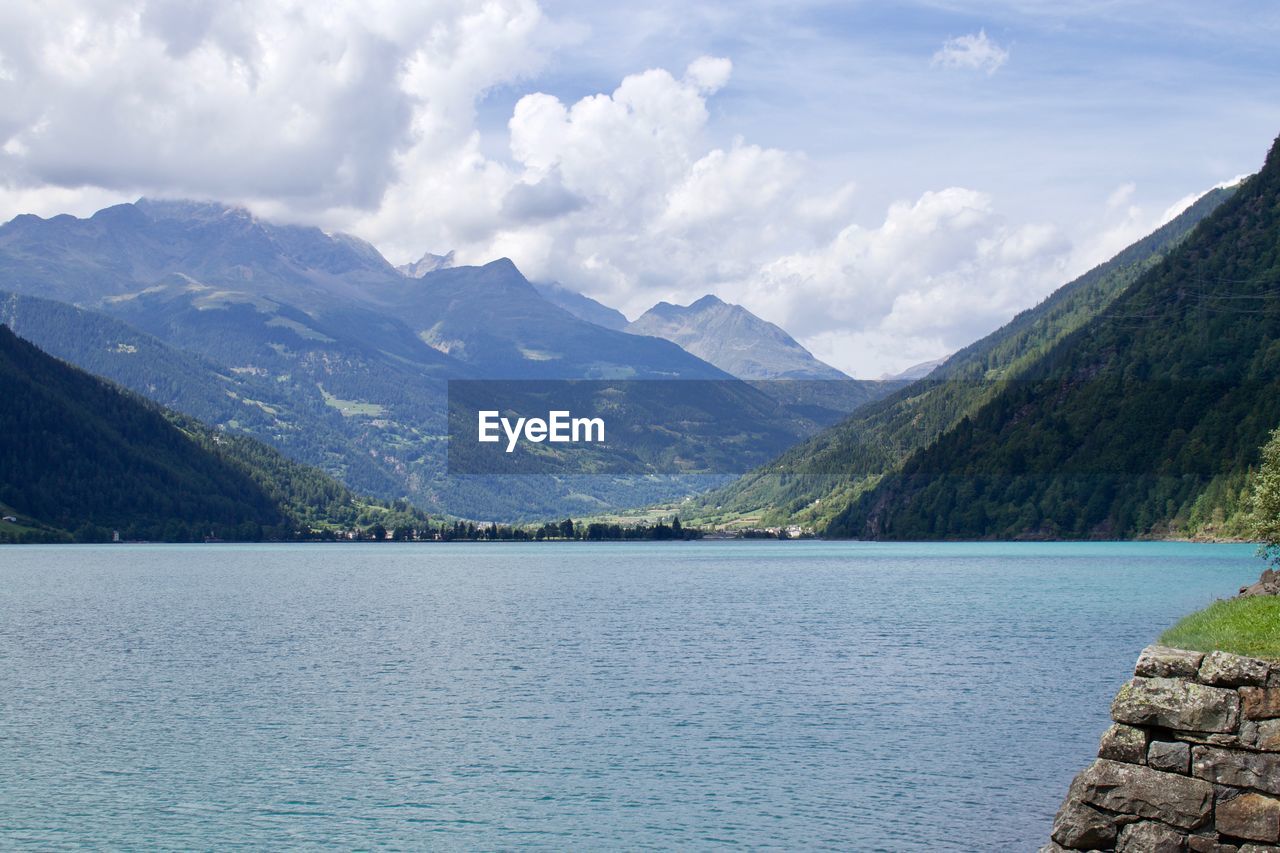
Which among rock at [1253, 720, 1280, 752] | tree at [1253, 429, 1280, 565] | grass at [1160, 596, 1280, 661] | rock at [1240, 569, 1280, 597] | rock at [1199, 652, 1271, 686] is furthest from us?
tree at [1253, 429, 1280, 565]

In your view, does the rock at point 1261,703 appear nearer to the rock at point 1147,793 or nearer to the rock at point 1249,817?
the rock at point 1249,817

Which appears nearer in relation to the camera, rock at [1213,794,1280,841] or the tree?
rock at [1213,794,1280,841]

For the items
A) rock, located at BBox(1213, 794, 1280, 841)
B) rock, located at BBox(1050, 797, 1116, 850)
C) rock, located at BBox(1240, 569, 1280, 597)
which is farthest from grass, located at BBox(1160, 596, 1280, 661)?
rock, located at BBox(1240, 569, 1280, 597)

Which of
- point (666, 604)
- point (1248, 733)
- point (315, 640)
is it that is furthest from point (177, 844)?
point (666, 604)

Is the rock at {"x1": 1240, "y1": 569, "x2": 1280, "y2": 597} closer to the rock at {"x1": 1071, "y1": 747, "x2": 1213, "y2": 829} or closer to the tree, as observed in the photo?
the tree

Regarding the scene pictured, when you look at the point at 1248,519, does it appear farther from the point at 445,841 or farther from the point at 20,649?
the point at 20,649

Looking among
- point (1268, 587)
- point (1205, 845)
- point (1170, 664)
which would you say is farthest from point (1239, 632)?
point (1268, 587)

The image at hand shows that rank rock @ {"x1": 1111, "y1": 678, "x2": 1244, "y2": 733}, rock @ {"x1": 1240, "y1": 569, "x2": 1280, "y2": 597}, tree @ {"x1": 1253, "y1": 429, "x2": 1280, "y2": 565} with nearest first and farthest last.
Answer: rock @ {"x1": 1111, "y1": 678, "x2": 1244, "y2": 733} < rock @ {"x1": 1240, "y1": 569, "x2": 1280, "y2": 597} < tree @ {"x1": 1253, "y1": 429, "x2": 1280, "y2": 565}

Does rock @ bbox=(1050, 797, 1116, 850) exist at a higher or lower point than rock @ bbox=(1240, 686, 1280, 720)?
lower

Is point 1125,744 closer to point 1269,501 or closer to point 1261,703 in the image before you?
point 1261,703
